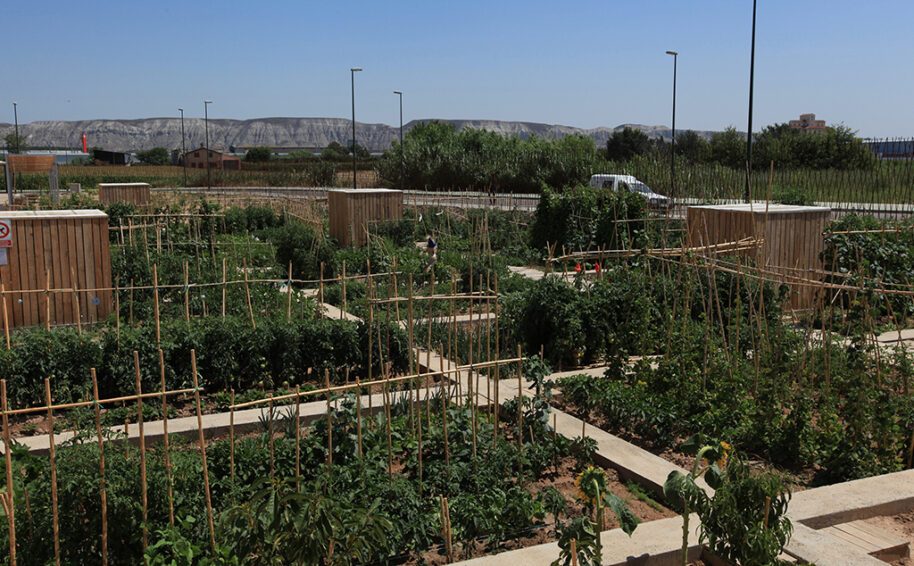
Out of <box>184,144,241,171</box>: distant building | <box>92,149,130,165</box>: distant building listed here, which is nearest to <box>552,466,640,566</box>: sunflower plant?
<box>184,144,241,171</box>: distant building

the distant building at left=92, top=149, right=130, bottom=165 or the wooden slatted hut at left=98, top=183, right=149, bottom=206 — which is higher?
the distant building at left=92, top=149, right=130, bottom=165

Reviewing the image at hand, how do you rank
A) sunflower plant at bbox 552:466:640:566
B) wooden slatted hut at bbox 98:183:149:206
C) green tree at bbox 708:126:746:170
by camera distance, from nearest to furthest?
sunflower plant at bbox 552:466:640:566 → wooden slatted hut at bbox 98:183:149:206 → green tree at bbox 708:126:746:170

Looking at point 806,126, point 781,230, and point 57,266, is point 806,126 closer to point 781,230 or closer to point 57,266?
point 781,230

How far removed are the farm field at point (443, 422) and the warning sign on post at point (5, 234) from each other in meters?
0.71

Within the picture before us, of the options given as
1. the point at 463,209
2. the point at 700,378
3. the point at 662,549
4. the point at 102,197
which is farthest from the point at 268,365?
the point at 102,197

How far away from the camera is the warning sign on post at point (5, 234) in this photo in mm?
10602

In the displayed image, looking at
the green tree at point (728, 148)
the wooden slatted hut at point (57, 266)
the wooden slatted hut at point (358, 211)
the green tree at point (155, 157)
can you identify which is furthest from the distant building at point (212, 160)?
the wooden slatted hut at point (57, 266)

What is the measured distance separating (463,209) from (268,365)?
16935 mm

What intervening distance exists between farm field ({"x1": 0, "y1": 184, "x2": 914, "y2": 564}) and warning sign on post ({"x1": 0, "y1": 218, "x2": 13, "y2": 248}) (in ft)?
2.34

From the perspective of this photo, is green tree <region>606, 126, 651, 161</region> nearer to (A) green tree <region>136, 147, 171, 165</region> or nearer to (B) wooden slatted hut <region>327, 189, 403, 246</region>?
(B) wooden slatted hut <region>327, 189, 403, 246</region>

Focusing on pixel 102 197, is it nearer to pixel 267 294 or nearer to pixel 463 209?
pixel 463 209

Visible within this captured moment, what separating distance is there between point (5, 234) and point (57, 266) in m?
0.77

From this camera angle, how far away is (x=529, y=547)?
188 inches

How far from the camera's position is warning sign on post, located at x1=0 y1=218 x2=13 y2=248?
10602 millimetres
